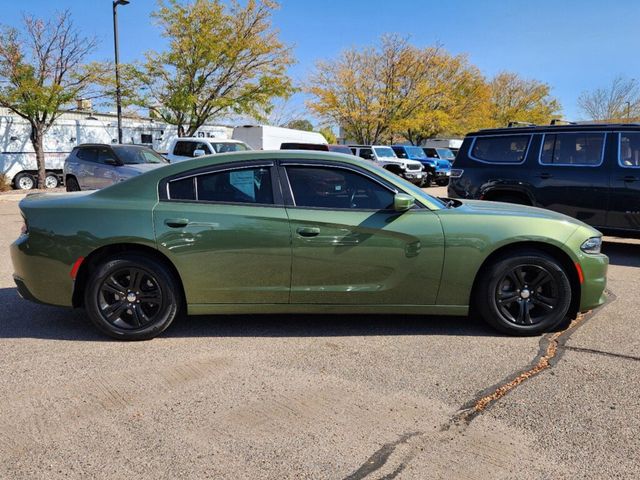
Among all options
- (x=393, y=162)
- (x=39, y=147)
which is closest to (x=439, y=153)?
(x=393, y=162)

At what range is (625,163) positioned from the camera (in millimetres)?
7016

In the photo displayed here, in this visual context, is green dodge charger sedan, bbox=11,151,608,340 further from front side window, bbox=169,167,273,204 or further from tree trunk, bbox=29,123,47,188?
tree trunk, bbox=29,123,47,188

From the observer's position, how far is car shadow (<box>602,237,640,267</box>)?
710 centimetres

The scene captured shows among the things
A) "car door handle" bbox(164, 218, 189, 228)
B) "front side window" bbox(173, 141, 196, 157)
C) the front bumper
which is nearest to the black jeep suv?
the front bumper

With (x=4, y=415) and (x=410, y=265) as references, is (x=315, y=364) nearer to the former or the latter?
(x=410, y=265)

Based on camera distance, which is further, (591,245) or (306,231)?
(591,245)

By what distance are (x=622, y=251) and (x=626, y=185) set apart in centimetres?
148

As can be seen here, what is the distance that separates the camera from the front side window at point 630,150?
702 cm

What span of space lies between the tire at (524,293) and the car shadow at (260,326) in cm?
20

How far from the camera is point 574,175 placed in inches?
287

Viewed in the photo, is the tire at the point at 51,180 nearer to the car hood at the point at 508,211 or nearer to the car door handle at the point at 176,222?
the car door handle at the point at 176,222

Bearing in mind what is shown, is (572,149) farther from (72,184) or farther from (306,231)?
(72,184)

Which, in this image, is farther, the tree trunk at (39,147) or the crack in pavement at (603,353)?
the tree trunk at (39,147)

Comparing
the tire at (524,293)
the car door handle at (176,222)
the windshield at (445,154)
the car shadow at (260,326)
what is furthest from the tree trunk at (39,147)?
the windshield at (445,154)
